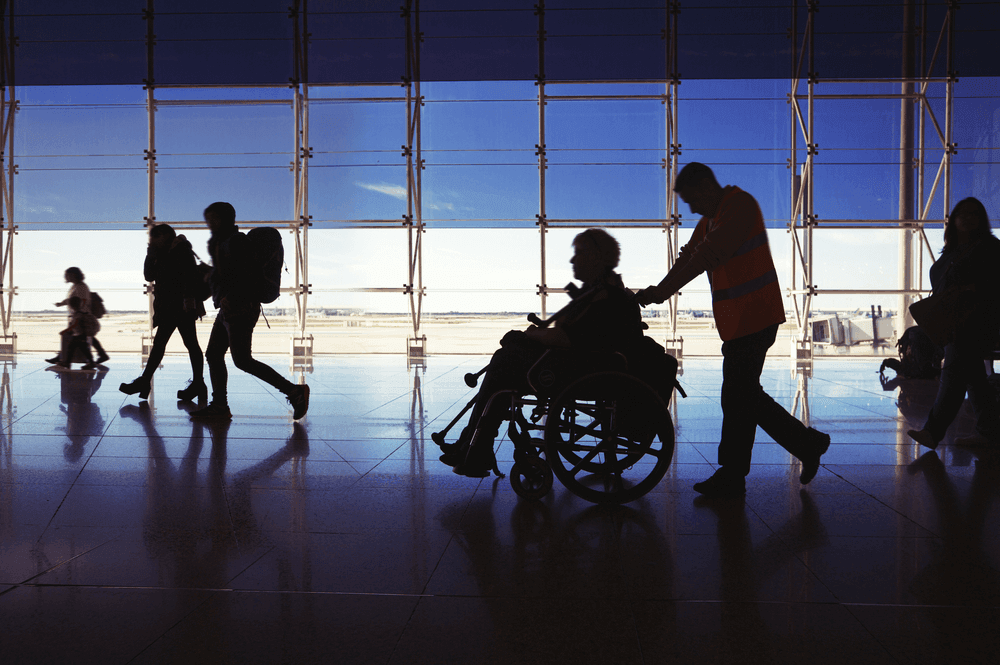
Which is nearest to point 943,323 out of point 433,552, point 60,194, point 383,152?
point 433,552

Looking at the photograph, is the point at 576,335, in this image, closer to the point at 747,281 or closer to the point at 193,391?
the point at 747,281

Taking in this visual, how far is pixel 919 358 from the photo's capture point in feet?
22.8

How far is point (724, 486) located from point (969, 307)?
1611mm

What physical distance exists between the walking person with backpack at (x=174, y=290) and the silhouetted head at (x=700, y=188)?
131 inches

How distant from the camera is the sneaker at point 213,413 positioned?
14.6ft

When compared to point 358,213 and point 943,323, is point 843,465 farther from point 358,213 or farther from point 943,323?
point 358,213

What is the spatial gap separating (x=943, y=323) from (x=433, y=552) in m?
2.67

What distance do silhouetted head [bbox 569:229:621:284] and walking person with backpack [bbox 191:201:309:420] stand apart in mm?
2197

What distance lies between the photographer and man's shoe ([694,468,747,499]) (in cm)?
270

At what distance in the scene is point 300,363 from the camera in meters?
8.80

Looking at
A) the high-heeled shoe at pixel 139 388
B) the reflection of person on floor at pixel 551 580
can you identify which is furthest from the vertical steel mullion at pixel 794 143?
the reflection of person on floor at pixel 551 580

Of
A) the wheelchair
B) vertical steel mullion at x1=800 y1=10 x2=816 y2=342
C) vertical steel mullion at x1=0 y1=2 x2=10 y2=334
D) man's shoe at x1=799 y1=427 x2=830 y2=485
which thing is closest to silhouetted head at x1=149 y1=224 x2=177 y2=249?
the wheelchair

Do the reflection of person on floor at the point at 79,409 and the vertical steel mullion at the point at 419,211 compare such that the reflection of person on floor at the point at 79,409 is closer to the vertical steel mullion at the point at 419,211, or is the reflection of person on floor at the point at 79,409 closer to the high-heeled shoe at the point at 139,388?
the high-heeled shoe at the point at 139,388

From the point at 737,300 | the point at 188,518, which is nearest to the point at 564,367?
the point at 737,300
